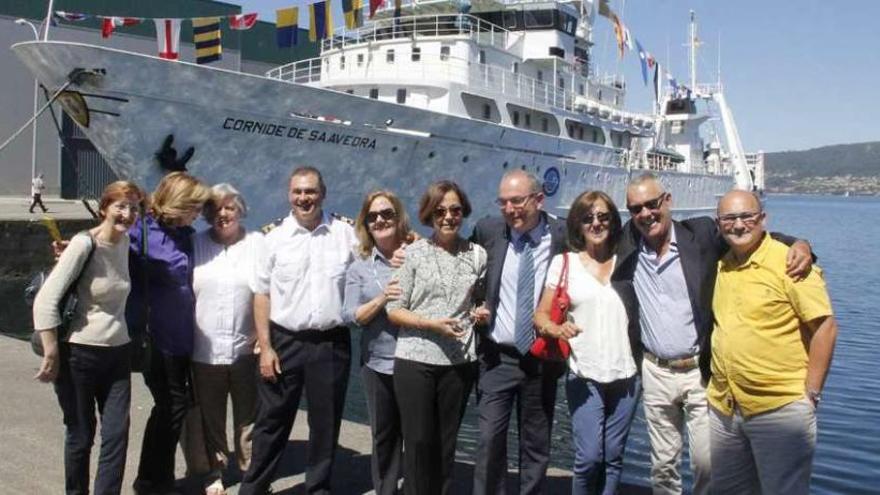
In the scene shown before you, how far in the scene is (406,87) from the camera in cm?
1856

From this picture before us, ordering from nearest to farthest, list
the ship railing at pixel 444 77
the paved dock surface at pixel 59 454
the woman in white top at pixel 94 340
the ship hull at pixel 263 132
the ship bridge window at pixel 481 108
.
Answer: the woman in white top at pixel 94 340 < the paved dock surface at pixel 59 454 < the ship hull at pixel 263 132 < the ship railing at pixel 444 77 < the ship bridge window at pixel 481 108

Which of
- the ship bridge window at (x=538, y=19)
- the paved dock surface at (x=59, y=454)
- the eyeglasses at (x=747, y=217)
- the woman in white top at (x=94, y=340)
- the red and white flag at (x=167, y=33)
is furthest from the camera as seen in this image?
the ship bridge window at (x=538, y=19)

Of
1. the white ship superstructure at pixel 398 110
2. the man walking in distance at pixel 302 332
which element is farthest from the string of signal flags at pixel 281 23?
the man walking in distance at pixel 302 332

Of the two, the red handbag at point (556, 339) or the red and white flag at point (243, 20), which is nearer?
the red handbag at point (556, 339)

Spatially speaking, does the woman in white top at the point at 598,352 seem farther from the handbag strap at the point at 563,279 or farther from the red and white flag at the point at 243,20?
the red and white flag at the point at 243,20

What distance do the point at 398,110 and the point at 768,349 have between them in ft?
44.3

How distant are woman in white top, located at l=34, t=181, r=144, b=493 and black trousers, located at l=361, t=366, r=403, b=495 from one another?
122 centimetres

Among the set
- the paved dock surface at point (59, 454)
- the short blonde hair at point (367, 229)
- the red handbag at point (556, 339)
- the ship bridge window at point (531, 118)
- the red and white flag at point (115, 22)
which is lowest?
the paved dock surface at point (59, 454)

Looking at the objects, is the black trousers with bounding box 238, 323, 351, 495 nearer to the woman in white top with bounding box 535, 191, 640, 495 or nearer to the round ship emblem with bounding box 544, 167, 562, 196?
the woman in white top with bounding box 535, 191, 640, 495

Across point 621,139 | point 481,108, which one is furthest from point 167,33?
point 621,139

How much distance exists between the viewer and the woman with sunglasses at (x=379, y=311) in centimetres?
404

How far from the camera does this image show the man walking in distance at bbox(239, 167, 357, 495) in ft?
13.6

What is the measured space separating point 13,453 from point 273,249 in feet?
7.43

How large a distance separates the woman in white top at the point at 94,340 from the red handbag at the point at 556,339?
2027 millimetres
